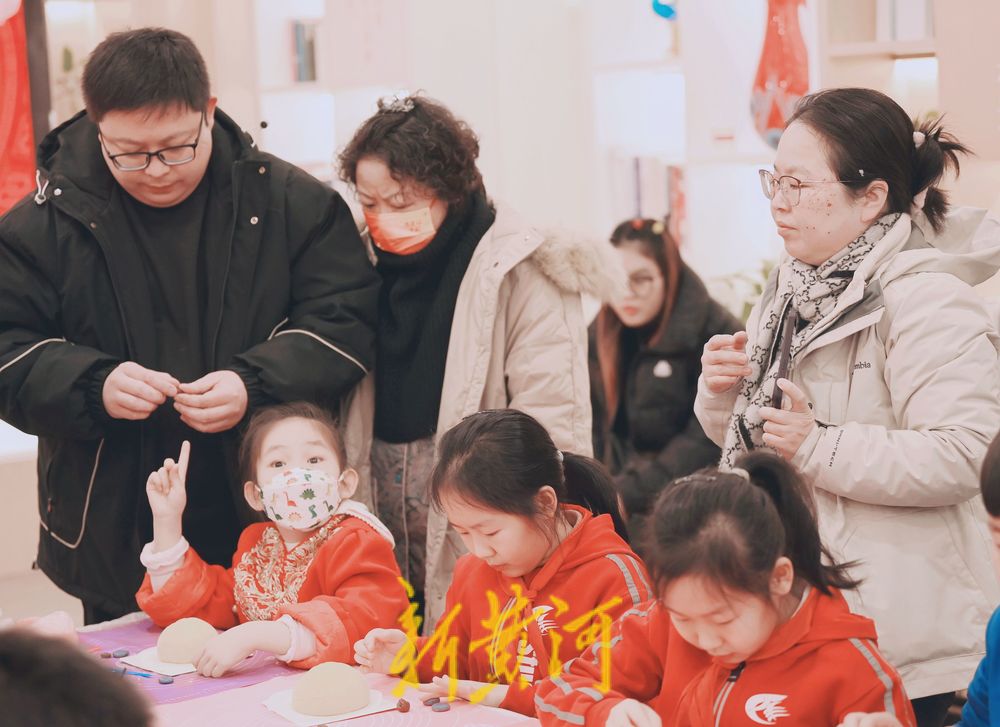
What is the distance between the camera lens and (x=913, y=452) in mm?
1854

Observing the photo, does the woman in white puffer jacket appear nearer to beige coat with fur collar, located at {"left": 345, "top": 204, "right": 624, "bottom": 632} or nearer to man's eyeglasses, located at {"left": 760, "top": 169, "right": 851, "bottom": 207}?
man's eyeglasses, located at {"left": 760, "top": 169, "right": 851, "bottom": 207}

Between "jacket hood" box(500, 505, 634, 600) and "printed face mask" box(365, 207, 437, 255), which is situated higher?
"printed face mask" box(365, 207, 437, 255)

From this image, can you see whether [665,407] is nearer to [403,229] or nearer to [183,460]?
[403,229]

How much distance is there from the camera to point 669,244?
4.06 metres

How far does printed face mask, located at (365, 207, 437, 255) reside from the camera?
2.71 m

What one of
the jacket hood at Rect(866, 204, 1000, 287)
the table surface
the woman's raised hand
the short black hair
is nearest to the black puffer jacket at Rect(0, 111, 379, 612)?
the short black hair

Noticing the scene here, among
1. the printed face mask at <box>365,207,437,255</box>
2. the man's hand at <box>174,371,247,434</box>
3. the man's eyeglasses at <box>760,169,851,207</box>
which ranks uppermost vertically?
the man's eyeglasses at <box>760,169,851,207</box>

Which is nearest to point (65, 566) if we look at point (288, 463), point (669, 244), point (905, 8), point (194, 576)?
point (194, 576)

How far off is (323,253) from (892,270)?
4.16 feet

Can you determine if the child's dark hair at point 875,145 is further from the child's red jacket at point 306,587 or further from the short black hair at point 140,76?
the short black hair at point 140,76

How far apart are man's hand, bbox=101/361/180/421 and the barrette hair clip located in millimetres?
766

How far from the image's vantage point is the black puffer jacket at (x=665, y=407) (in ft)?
12.7

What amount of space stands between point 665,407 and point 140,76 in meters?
2.00

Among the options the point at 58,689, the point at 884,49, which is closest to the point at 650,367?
the point at 884,49
